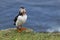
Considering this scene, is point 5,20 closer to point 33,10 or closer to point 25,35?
point 33,10

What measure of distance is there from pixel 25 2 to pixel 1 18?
560cm

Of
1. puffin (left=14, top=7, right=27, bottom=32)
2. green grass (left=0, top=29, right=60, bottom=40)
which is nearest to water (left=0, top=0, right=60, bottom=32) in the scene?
Result: puffin (left=14, top=7, right=27, bottom=32)

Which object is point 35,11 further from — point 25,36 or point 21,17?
point 25,36

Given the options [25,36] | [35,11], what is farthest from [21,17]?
[35,11]

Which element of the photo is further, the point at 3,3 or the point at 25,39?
the point at 3,3

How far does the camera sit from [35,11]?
30547mm

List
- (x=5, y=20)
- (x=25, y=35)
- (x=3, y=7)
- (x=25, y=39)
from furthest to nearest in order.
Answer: (x=3, y=7)
(x=5, y=20)
(x=25, y=35)
(x=25, y=39)

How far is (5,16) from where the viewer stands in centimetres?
2923

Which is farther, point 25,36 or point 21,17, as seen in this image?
point 21,17

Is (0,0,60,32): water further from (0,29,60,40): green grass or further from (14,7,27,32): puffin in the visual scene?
(0,29,60,40): green grass

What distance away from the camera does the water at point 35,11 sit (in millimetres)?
27156

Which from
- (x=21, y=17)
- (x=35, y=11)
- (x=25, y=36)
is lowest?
(x=35, y=11)

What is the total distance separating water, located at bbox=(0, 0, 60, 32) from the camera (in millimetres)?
27156

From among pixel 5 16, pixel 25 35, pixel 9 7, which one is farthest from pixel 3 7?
pixel 25 35
